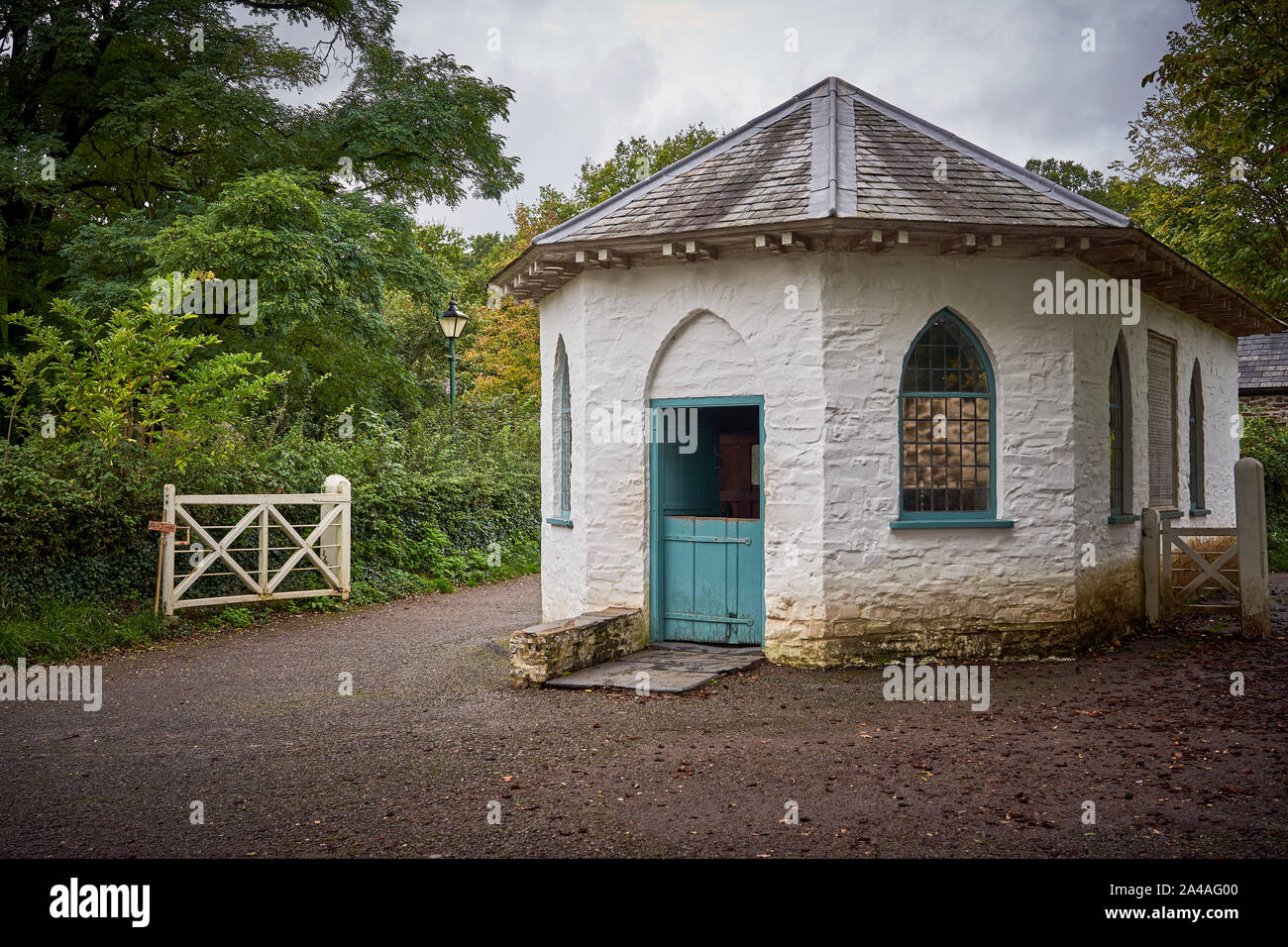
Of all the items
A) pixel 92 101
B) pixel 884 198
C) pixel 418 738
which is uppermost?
Result: pixel 92 101

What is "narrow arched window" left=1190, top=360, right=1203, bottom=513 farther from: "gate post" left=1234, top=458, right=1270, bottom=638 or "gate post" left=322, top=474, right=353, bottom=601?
"gate post" left=322, top=474, right=353, bottom=601

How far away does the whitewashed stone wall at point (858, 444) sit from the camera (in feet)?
31.3

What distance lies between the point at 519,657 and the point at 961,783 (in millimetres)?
4269

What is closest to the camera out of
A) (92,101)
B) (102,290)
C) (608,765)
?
(608,765)

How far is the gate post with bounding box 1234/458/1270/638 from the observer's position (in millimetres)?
10938

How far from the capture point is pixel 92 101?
61.4 feet

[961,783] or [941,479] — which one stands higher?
[941,479]

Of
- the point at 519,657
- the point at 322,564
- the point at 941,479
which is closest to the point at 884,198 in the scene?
the point at 941,479

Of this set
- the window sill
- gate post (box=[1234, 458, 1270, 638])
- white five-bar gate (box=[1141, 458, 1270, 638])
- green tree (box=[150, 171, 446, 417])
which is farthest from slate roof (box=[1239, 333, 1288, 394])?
green tree (box=[150, 171, 446, 417])

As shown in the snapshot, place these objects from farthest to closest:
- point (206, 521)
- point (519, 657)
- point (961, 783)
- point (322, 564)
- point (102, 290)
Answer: point (102, 290) → point (322, 564) → point (206, 521) → point (519, 657) → point (961, 783)

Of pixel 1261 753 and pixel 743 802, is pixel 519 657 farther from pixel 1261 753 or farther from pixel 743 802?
pixel 1261 753

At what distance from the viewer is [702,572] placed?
408 inches

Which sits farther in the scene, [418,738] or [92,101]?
[92,101]

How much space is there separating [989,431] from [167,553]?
9420 mm
